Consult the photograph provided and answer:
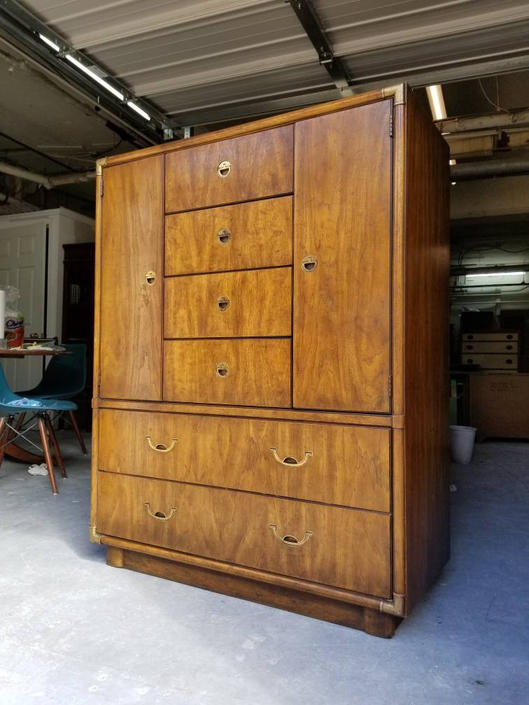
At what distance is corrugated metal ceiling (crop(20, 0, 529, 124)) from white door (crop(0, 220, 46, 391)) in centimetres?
409

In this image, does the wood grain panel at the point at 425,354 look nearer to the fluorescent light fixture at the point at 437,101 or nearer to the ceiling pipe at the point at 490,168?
the fluorescent light fixture at the point at 437,101

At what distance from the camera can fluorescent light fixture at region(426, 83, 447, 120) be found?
148 inches

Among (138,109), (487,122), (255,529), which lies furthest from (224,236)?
(487,122)

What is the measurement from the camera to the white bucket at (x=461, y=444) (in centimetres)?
438

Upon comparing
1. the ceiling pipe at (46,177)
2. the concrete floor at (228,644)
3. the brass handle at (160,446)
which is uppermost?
the ceiling pipe at (46,177)

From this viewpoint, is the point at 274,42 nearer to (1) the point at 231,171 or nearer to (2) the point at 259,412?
(1) the point at 231,171

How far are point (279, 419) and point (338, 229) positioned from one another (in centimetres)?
67

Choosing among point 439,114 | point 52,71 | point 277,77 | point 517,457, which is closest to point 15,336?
point 52,71

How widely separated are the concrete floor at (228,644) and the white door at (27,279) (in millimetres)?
4443

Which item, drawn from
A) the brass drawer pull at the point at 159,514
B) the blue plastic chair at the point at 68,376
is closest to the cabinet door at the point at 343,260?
the brass drawer pull at the point at 159,514

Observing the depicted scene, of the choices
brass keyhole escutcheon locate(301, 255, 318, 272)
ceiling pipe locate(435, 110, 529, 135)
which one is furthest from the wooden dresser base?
ceiling pipe locate(435, 110, 529, 135)

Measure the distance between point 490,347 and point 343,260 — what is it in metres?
5.64

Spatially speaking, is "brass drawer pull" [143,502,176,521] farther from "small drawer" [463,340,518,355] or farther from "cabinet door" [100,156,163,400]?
"small drawer" [463,340,518,355]

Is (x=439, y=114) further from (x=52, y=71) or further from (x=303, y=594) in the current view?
(x=303, y=594)
